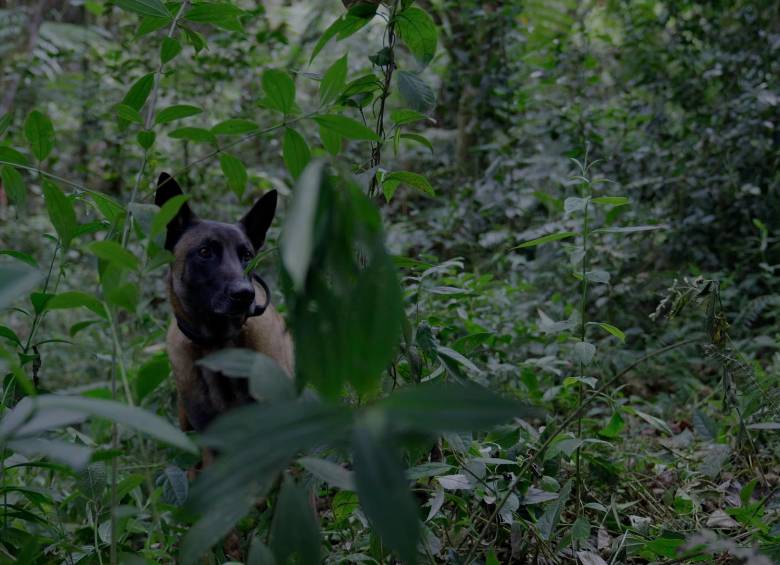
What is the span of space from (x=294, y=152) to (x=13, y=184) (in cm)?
75

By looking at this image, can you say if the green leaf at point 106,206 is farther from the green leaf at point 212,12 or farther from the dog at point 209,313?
the dog at point 209,313

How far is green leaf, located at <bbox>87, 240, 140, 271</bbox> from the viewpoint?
1.06 m

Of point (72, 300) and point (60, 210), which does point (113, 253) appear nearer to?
point (72, 300)

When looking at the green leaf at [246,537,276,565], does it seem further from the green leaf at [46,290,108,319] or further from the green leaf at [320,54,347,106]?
the green leaf at [320,54,347,106]

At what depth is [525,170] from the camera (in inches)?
213

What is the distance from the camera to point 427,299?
369 centimetres

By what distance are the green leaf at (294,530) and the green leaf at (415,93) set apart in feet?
3.27

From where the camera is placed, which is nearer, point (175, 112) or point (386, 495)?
point (386, 495)

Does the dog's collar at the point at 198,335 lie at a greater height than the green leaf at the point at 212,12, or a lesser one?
lesser

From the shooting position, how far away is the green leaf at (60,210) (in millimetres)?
1487

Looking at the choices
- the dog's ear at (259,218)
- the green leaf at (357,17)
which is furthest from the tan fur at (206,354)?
the green leaf at (357,17)

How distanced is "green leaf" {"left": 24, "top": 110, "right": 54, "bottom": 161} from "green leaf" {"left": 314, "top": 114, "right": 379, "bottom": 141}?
2.50 ft

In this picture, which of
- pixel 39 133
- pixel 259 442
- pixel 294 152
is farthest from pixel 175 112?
pixel 259 442

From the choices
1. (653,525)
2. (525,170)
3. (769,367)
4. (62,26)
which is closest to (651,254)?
(525,170)
